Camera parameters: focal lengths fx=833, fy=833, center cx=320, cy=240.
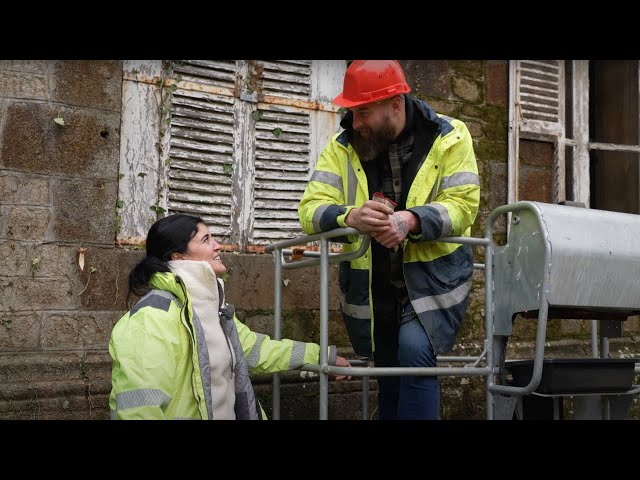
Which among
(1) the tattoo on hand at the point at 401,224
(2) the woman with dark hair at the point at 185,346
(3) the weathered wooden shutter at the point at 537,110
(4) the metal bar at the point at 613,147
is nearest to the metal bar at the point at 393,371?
(2) the woman with dark hair at the point at 185,346

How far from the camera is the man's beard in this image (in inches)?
145

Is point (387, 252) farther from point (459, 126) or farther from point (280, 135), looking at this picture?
point (280, 135)

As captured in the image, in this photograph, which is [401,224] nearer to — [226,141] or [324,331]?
[324,331]

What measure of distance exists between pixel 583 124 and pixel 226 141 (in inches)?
117

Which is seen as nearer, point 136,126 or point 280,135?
point 136,126

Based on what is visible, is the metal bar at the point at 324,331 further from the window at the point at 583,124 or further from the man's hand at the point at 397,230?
the window at the point at 583,124

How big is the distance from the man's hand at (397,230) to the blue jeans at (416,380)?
1.29 feet

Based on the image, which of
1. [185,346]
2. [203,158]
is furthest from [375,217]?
[203,158]

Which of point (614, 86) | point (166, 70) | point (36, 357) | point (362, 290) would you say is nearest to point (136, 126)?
point (166, 70)

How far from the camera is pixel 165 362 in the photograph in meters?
3.12

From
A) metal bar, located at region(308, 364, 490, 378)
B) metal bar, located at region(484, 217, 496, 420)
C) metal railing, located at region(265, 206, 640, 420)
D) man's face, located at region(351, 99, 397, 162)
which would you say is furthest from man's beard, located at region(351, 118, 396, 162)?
metal bar, located at region(308, 364, 490, 378)

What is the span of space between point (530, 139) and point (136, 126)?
293cm

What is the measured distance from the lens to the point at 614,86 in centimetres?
693

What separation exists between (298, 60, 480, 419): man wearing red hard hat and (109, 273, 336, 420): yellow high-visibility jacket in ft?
2.00
